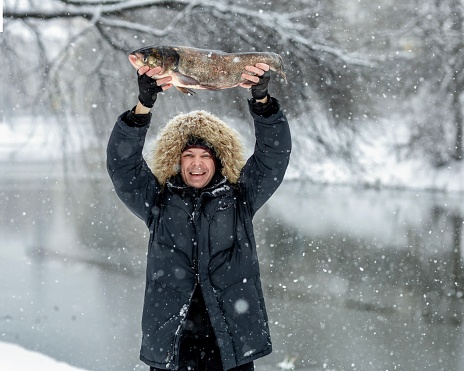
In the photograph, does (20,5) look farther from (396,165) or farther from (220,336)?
(396,165)

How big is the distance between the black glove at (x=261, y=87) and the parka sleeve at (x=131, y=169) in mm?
421

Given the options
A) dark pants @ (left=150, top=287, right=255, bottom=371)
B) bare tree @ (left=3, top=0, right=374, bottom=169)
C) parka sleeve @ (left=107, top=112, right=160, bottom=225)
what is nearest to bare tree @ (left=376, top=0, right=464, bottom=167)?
bare tree @ (left=3, top=0, right=374, bottom=169)

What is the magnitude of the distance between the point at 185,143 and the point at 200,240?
1.38 ft

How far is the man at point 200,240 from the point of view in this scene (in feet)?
7.24

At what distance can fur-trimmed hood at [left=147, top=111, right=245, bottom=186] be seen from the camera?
2.42 m

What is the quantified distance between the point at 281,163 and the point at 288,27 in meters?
4.05

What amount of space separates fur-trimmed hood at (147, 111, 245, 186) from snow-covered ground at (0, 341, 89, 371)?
2.11 meters

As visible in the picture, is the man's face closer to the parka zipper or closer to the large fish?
the large fish

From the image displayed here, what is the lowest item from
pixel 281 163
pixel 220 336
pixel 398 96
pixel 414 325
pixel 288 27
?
pixel 414 325

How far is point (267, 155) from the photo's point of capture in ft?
7.64

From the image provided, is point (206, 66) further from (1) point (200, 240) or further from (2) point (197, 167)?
(1) point (200, 240)

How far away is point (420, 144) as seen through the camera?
8.47 meters

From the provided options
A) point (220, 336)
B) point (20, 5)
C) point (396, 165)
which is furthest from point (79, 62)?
point (396, 165)

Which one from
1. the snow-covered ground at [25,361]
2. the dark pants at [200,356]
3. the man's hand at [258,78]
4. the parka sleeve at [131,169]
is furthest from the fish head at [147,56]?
the snow-covered ground at [25,361]
